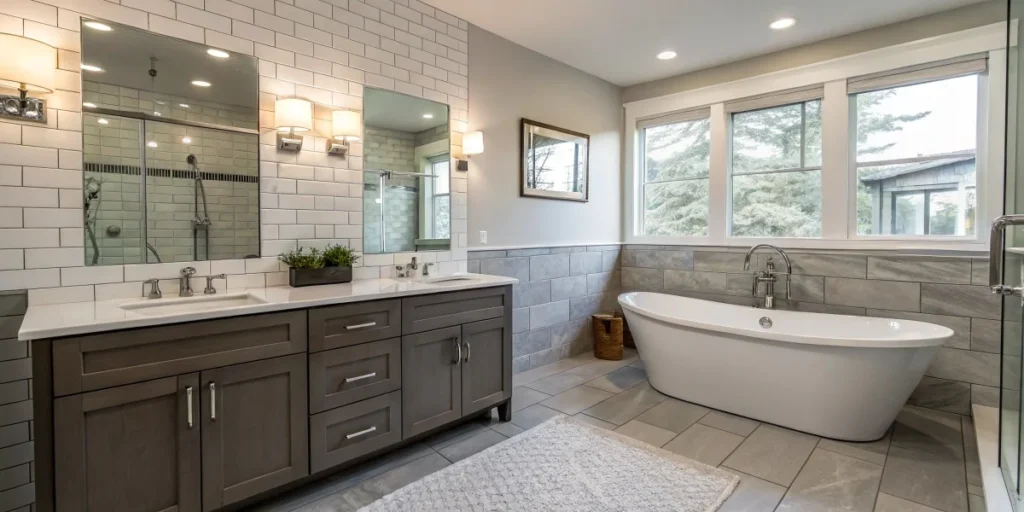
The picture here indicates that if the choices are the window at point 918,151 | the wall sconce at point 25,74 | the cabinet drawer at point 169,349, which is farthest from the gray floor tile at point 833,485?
the wall sconce at point 25,74

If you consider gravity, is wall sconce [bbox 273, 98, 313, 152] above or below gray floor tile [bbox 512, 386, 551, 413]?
above

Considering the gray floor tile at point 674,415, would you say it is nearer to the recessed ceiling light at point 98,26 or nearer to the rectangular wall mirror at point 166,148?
the rectangular wall mirror at point 166,148

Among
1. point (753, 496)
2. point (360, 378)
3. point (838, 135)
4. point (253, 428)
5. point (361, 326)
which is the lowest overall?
point (753, 496)

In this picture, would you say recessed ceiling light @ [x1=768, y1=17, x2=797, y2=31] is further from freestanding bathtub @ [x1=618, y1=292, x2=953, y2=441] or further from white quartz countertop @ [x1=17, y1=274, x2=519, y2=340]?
white quartz countertop @ [x1=17, y1=274, x2=519, y2=340]

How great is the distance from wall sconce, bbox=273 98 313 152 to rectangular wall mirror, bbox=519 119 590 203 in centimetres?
181

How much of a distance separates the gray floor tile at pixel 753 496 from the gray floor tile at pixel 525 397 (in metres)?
1.37

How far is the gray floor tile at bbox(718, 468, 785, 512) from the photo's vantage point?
2.04m

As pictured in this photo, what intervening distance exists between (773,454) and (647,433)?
66 centimetres

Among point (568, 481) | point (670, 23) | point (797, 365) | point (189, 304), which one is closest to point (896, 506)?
point (797, 365)

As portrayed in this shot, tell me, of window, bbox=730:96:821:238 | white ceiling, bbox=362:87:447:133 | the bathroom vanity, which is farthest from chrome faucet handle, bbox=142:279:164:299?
window, bbox=730:96:821:238

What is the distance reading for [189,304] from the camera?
212 cm

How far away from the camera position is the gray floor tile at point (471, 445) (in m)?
2.50

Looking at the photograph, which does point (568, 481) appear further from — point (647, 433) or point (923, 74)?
point (923, 74)

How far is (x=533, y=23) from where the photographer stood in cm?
345
